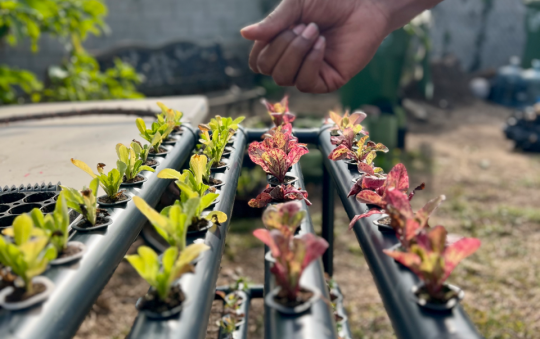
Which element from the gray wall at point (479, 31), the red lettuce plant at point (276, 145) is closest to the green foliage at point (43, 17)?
the red lettuce plant at point (276, 145)

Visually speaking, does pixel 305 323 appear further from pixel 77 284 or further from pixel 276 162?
pixel 276 162

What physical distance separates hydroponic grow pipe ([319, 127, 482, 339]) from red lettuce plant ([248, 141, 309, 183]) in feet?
0.78

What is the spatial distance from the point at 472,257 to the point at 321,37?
7.14ft

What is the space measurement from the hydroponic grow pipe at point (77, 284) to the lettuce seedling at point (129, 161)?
124 mm

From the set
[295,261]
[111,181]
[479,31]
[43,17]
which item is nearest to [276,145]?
[111,181]

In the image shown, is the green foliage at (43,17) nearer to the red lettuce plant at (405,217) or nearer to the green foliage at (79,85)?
the green foliage at (79,85)

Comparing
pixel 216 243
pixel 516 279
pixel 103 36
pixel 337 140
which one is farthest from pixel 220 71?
pixel 216 243

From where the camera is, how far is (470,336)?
479 mm

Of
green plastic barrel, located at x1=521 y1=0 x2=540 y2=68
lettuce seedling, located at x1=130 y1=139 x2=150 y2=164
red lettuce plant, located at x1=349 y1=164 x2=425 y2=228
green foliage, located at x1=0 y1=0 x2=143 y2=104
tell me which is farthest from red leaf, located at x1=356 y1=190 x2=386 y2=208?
green plastic barrel, located at x1=521 y1=0 x2=540 y2=68

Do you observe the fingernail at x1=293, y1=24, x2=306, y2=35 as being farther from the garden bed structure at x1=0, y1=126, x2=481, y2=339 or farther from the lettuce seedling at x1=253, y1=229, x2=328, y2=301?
the lettuce seedling at x1=253, y1=229, x2=328, y2=301

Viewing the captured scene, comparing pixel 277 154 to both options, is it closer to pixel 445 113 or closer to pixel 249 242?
pixel 249 242

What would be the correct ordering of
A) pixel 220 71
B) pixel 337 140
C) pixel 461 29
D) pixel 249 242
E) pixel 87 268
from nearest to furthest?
pixel 87 268
pixel 337 140
pixel 249 242
pixel 220 71
pixel 461 29

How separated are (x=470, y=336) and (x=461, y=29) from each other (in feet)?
33.5

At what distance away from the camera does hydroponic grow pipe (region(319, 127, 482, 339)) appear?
1.61ft
